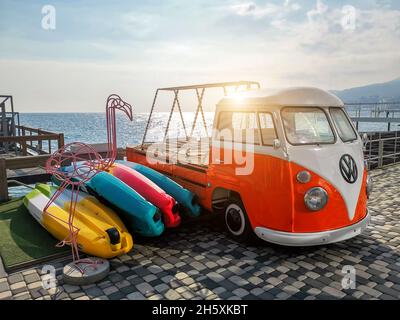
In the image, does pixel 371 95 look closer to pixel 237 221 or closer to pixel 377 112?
pixel 377 112

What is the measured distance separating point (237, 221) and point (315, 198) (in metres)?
1.48

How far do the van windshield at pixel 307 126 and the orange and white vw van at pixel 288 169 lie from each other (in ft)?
0.05

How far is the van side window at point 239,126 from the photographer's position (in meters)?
5.39

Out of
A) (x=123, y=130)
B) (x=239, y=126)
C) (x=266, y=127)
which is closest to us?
(x=266, y=127)

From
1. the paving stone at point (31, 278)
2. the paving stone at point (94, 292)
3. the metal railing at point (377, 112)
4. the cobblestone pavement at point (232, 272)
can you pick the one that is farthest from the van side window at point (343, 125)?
the metal railing at point (377, 112)

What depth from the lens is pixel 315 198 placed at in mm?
4762

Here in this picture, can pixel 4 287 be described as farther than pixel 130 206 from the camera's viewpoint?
No

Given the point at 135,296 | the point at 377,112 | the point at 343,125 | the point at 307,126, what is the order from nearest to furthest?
1. the point at 135,296
2. the point at 307,126
3. the point at 343,125
4. the point at 377,112

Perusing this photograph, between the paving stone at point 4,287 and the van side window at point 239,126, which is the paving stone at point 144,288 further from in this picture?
the van side window at point 239,126

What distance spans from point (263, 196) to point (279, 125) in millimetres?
1099

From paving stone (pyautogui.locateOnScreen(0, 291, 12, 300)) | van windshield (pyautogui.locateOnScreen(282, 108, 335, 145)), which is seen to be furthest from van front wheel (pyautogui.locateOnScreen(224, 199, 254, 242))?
paving stone (pyautogui.locateOnScreen(0, 291, 12, 300))

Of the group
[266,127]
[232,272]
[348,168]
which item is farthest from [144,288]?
[348,168]

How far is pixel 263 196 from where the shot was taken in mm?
5016

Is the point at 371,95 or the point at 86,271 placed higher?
the point at 371,95
